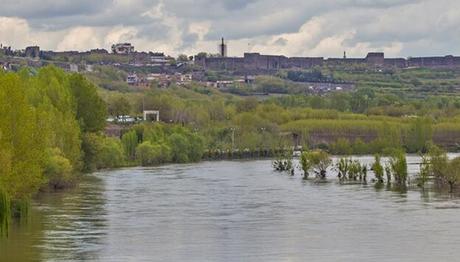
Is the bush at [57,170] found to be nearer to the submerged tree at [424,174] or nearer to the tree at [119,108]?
the submerged tree at [424,174]

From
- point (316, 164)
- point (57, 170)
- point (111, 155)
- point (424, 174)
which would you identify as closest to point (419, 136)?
point (111, 155)

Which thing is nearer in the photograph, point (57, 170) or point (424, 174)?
point (57, 170)

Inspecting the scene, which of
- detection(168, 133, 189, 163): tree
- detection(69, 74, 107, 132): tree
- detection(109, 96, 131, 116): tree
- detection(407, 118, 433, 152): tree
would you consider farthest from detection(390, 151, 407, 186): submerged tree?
detection(109, 96, 131, 116): tree

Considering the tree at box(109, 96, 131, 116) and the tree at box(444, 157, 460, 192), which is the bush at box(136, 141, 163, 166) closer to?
the tree at box(109, 96, 131, 116)

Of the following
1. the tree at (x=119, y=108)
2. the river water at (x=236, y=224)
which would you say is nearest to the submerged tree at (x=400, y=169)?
the river water at (x=236, y=224)

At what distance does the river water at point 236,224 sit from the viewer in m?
37.2

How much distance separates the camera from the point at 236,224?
45.4 metres

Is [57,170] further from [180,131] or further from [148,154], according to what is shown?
[180,131]

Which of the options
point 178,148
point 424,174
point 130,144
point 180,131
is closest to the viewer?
point 424,174

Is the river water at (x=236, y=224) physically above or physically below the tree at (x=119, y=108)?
below

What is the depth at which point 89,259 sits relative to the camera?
35656 millimetres

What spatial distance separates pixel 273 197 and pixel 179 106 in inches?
3102

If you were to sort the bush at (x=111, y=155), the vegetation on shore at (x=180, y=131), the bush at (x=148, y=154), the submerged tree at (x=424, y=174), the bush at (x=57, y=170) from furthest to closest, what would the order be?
the bush at (x=148, y=154) < the bush at (x=111, y=155) < the submerged tree at (x=424, y=174) < the bush at (x=57, y=170) < the vegetation on shore at (x=180, y=131)

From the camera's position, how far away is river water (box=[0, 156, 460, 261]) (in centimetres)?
3719
